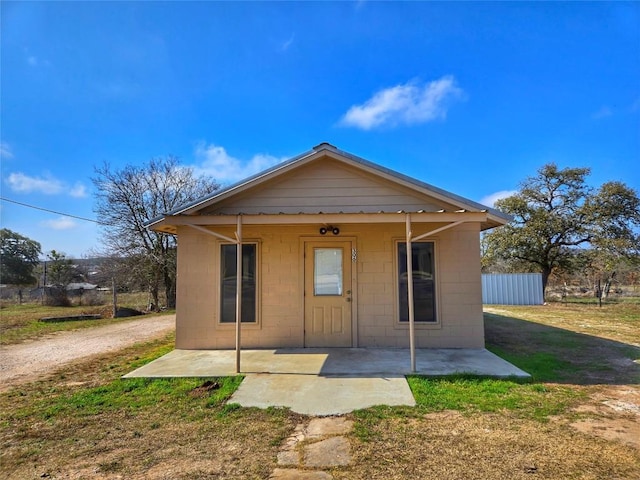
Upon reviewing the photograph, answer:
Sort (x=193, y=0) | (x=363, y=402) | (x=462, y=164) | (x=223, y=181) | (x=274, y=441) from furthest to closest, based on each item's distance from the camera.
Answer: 1. (x=223, y=181)
2. (x=462, y=164)
3. (x=193, y=0)
4. (x=363, y=402)
5. (x=274, y=441)

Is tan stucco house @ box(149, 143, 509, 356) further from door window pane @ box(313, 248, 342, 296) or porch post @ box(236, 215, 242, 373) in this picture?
porch post @ box(236, 215, 242, 373)

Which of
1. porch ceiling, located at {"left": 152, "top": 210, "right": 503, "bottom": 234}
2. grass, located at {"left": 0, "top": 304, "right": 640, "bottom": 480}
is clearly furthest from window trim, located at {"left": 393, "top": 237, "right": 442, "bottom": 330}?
grass, located at {"left": 0, "top": 304, "right": 640, "bottom": 480}

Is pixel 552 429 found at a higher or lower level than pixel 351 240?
lower

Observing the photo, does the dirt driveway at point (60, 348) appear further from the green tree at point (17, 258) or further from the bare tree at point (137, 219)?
the green tree at point (17, 258)

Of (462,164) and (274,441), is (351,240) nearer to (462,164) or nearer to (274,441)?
(274,441)

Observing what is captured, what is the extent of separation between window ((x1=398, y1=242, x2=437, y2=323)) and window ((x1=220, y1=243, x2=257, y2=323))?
3038 mm

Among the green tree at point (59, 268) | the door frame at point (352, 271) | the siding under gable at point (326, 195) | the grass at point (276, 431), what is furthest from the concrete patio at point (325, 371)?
the green tree at point (59, 268)

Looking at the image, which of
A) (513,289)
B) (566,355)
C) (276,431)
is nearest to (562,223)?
(513,289)

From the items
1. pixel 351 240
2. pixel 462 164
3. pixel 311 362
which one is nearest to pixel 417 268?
pixel 351 240

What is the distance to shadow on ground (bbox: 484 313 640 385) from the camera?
18.4 feet

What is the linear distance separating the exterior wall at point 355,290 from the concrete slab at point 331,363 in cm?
29

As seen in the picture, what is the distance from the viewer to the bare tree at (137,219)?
20781mm

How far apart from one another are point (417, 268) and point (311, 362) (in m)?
2.88

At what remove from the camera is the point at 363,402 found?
4504mm
